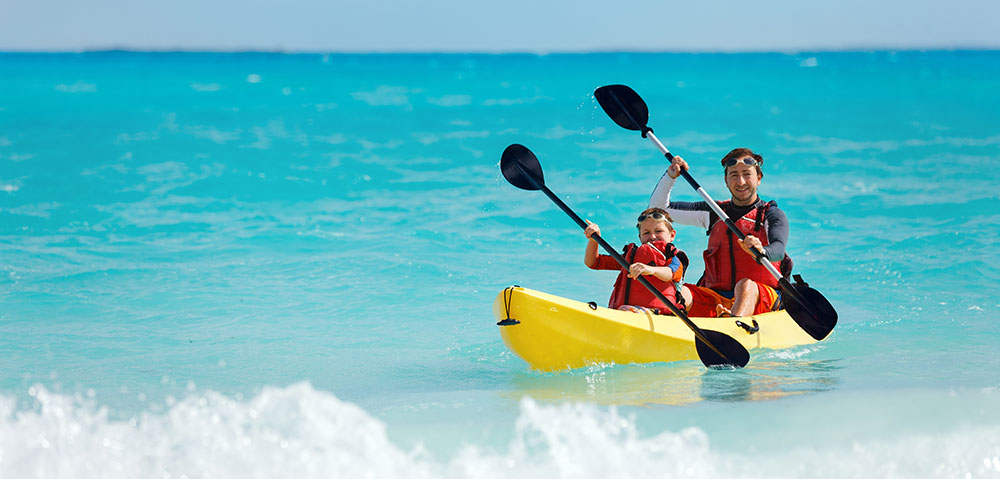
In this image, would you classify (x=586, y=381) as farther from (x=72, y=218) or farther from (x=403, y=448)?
(x=72, y=218)

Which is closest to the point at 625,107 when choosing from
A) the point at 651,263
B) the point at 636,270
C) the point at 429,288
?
the point at 651,263

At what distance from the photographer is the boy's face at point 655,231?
183 inches

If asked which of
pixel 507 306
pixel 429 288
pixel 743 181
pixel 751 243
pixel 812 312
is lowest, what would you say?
pixel 507 306

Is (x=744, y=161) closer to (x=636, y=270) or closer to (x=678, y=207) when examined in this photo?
(x=678, y=207)

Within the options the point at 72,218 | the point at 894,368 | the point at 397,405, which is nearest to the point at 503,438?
the point at 397,405

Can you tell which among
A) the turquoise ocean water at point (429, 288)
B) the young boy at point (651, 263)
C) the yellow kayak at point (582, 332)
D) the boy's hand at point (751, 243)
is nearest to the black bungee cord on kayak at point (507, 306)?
Result: the yellow kayak at point (582, 332)

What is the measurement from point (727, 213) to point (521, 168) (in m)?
1.01

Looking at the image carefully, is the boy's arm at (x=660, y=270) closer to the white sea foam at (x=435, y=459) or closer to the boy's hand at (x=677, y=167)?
the boy's hand at (x=677, y=167)

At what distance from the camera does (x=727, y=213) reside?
194 inches

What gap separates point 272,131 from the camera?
585 inches

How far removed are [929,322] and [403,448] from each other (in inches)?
141

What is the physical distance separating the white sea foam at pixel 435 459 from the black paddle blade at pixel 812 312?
1219 mm

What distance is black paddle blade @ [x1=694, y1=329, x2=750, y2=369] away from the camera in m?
4.44

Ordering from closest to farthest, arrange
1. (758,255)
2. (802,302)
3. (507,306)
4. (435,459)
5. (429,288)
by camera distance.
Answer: (435,459) → (507,306) → (758,255) → (802,302) → (429,288)
